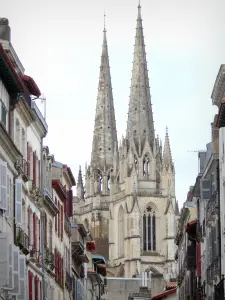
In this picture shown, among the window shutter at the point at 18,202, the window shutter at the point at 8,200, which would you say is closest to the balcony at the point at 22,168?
the window shutter at the point at 18,202

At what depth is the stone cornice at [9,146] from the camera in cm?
3853

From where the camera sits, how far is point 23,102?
43656 millimetres

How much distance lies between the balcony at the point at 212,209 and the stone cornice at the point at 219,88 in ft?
12.1

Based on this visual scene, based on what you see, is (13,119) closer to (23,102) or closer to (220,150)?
(23,102)

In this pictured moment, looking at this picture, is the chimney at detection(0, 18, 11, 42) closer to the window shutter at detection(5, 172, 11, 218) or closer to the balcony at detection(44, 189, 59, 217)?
the window shutter at detection(5, 172, 11, 218)

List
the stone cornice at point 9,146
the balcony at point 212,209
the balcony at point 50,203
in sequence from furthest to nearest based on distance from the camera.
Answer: the balcony at point 50,203, the balcony at point 212,209, the stone cornice at point 9,146

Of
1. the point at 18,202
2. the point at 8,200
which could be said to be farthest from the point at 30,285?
the point at 8,200

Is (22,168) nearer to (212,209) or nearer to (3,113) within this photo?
(3,113)

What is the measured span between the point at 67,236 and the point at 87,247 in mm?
16687

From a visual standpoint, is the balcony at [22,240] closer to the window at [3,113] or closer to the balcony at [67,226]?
the window at [3,113]

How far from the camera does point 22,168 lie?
144 feet

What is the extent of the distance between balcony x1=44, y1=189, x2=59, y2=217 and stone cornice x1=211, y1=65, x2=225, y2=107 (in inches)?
339

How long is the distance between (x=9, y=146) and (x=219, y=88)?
10.1 m

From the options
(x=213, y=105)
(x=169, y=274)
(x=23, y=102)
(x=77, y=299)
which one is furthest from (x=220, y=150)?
(x=169, y=274)
